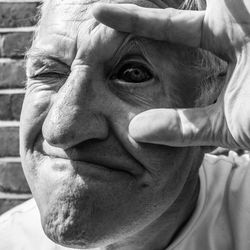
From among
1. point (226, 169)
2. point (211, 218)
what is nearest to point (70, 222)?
point (211, 218)

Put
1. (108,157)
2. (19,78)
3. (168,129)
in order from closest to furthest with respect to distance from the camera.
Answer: (168,129)
(108,157)
(19,78)

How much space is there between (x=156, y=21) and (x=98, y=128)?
23 cm

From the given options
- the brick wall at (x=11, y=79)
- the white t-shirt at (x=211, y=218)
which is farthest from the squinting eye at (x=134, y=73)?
the brick wall at (x=11, y=79)

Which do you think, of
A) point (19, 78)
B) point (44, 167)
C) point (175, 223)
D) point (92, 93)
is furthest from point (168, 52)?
point (19, 78)

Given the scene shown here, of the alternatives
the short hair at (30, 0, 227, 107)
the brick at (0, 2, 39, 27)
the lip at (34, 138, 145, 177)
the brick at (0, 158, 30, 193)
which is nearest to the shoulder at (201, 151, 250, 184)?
the short hair at (30, 0, 227, 107)

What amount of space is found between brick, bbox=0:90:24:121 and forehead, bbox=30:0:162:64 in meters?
0.56

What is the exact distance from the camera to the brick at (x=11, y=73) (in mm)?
1619

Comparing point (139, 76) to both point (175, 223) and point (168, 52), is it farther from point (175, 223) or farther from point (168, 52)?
point (175, 223)

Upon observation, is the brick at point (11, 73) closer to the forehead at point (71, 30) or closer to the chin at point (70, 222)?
the forehead at point (71, 30)

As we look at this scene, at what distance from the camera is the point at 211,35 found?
88 cm

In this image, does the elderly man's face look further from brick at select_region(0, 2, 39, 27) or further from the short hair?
brick at select_region(0, 2, 39, 27)

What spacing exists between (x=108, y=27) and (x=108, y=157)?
0.25 m

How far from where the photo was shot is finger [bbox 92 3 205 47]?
866 millimetres

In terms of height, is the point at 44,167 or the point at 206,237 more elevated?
the point at 44,167
